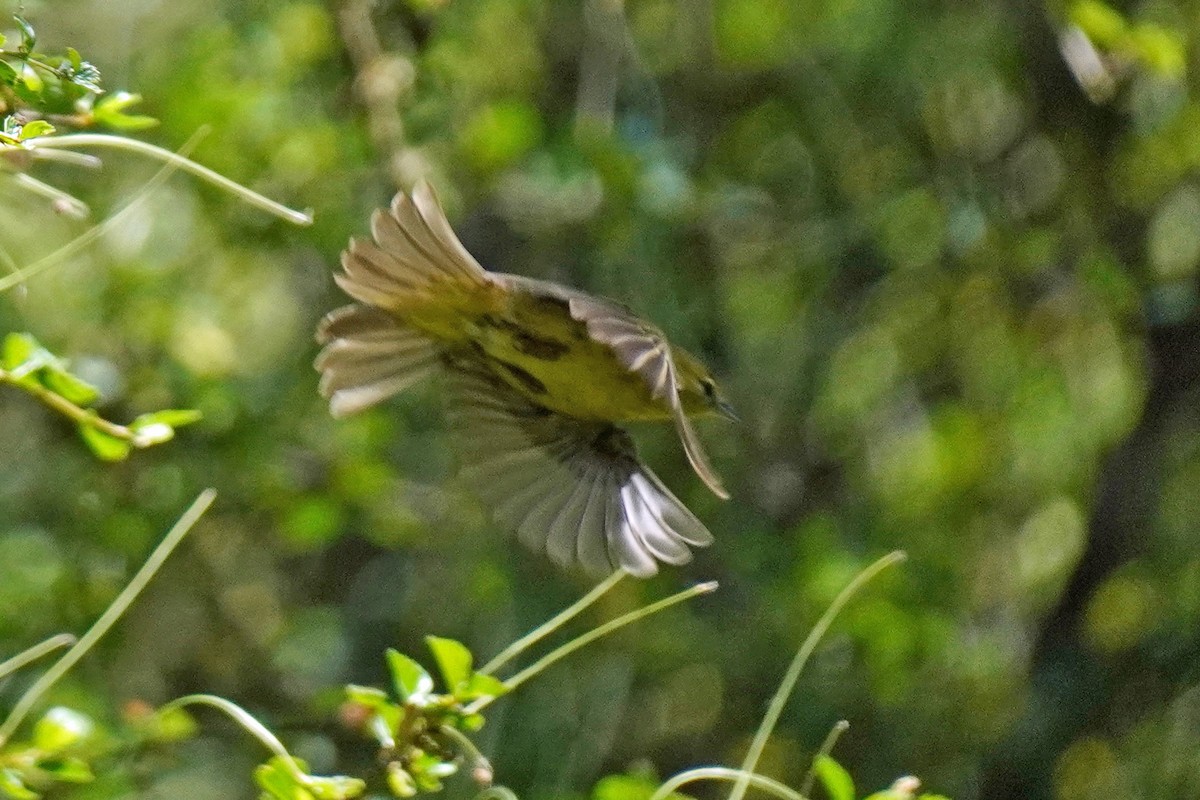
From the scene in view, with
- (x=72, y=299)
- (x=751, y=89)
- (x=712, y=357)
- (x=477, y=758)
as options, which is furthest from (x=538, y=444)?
(x=751, y=89)

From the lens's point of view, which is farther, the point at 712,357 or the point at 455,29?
the point at 712,357

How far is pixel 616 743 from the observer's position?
4.04 m

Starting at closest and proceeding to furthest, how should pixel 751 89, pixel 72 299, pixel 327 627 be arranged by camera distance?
pixel 72 299, pixel 327 627, pixel 751 89

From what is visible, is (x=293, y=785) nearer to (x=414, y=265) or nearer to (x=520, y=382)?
(x=414, y=265)

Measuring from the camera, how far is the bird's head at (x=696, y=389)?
95.4 inches

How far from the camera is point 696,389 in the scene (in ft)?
8.02

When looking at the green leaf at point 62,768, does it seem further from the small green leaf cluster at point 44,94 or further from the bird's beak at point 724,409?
the bird's beak at point 724,409

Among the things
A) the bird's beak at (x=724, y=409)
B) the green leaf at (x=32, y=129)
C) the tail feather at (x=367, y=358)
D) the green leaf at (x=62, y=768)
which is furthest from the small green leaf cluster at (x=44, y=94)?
the bird's beak at (x=724, y=409)

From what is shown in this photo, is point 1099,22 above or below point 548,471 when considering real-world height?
above

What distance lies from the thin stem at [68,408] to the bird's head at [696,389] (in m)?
0.96

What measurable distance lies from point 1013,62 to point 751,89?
656mm

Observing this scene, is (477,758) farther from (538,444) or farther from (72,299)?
(72,299)

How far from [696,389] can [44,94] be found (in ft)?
4.18

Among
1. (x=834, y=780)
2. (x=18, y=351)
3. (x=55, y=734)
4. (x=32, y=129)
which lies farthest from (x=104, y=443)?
(x=834, y=780)
